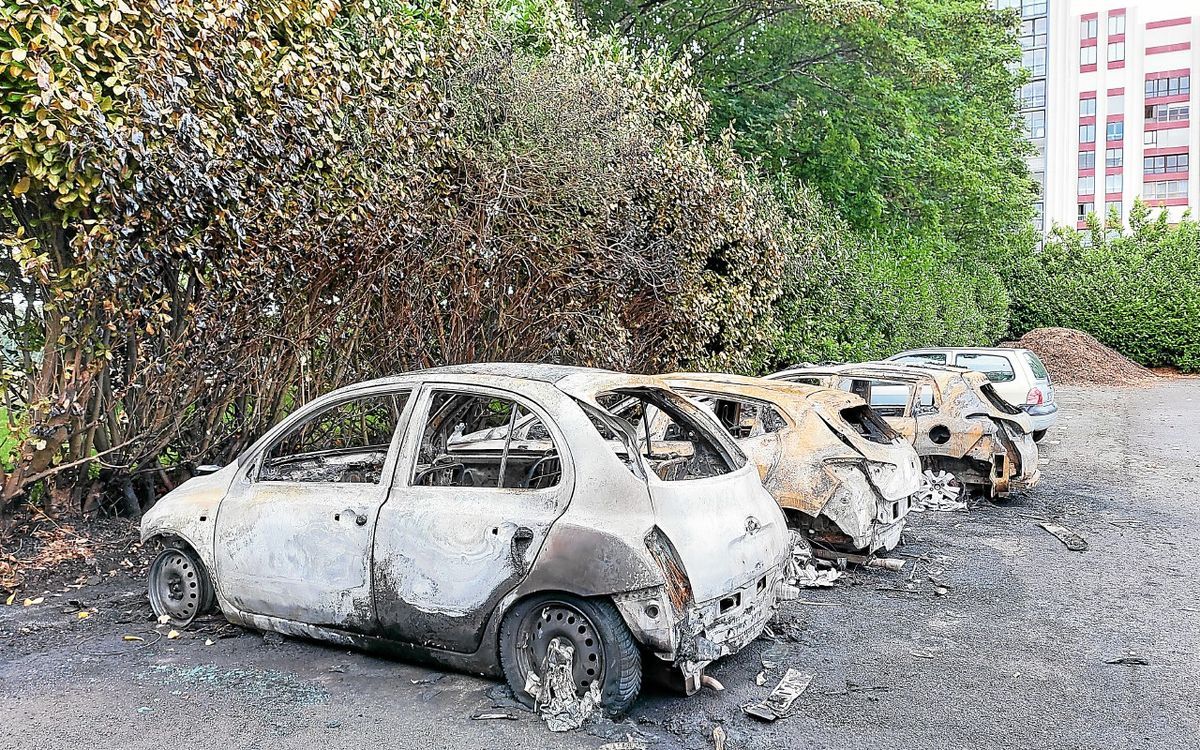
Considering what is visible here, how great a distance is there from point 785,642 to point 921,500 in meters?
5.04

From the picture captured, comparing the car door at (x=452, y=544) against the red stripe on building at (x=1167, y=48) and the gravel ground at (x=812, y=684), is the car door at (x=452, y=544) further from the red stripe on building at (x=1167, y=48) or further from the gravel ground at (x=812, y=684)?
the red stripe on building at (x=1167, y=48)

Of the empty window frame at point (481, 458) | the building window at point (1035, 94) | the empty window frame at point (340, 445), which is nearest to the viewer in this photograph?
the empty window frame at point (481, 458)

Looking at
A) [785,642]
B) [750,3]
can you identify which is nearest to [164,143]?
[785,642]

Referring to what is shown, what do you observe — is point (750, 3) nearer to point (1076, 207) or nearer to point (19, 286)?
point (19, 286)

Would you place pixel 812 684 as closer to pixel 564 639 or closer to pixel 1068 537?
pixel 564 639

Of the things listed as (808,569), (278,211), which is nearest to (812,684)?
(808,569)

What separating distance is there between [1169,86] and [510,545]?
88371 millimetres

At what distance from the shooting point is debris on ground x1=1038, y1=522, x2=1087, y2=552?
8548 mm

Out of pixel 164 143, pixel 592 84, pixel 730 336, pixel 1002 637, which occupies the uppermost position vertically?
pixel 592 84

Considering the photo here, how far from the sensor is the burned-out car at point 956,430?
10375mm

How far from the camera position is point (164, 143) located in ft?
21.1

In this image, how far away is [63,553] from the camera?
23.2 ft

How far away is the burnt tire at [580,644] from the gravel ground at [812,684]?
0.16m

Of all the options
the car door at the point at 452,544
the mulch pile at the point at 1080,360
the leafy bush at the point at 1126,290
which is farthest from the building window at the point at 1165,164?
the car door at the point at 452,544
